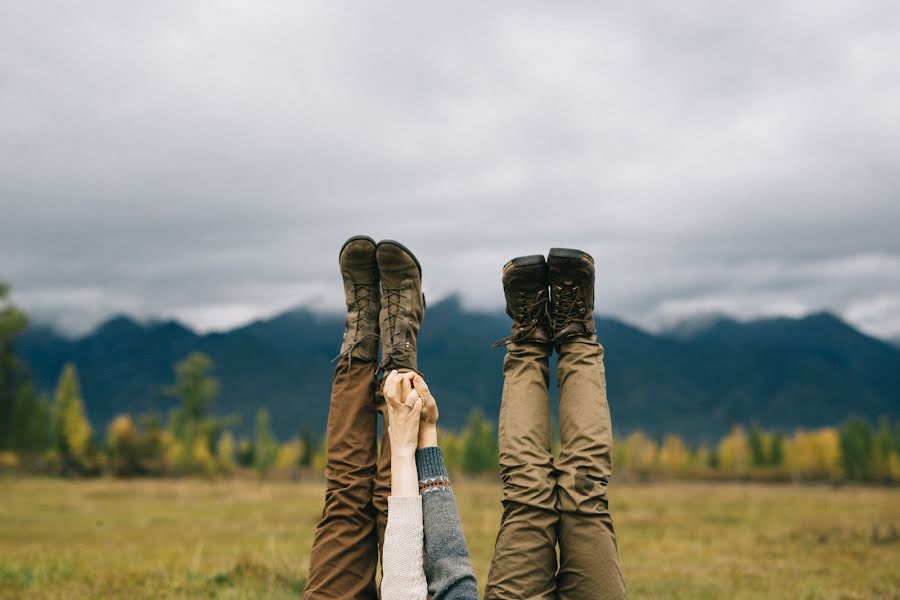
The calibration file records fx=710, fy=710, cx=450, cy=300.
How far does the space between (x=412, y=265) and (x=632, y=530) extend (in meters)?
12.5

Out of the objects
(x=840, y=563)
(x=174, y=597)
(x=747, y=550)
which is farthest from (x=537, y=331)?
(x=747, y=550)

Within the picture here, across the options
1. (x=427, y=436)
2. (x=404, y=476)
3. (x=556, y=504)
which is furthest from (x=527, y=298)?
(x=404, y=476)

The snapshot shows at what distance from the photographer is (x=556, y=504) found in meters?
4.48

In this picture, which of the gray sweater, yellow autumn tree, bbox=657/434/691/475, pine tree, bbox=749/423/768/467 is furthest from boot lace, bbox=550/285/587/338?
yellow autumn tree, bbox=657/434/691/475

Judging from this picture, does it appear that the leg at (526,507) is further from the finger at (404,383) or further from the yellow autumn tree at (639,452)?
the yellow autumn tree at (639,452)

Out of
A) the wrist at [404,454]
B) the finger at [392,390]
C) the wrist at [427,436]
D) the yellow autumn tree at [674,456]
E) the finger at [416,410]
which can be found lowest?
the yellow autumn tree at [674,456]

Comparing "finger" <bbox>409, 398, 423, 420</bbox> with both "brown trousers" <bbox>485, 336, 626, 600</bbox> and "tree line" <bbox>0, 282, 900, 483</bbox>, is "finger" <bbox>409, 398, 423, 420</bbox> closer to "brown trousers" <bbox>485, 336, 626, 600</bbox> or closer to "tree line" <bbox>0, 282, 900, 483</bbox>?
"brown trousers" <bbox>485, 336, 626, 600</bbox>

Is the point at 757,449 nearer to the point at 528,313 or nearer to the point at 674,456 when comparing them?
the point at 674,456

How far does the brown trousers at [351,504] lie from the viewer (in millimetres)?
4398

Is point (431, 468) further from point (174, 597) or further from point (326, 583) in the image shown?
point (174, 597)

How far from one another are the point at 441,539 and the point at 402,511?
276mm

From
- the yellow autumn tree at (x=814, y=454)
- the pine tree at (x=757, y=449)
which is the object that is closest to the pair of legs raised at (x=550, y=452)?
the yellow autumn tree at (x=814, y=454)

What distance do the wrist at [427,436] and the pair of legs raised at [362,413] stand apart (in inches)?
12.3

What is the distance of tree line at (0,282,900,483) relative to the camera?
184ft
